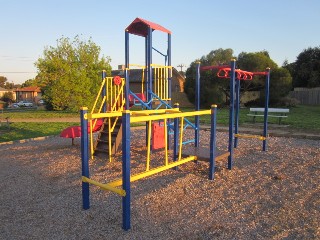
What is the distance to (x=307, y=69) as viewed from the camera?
1339 inches

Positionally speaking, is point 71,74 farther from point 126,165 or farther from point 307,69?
point 307,69

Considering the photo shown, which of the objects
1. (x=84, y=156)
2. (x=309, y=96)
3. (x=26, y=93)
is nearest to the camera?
(x=84, y=156)

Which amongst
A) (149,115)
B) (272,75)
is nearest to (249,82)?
(272,75)

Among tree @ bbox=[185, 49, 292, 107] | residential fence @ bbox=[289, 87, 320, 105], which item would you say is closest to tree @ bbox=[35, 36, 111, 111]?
tree @ bbox=[185, 49, 292, 107]

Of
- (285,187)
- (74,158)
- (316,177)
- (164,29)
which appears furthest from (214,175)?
(164,29)

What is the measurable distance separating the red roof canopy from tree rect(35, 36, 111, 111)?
35.6 feet

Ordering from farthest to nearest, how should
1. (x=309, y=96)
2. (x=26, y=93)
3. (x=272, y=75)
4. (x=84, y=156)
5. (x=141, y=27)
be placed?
1. (x=26, y=93)
2. (x=309, y=96)
3. (x=272, y=75)
4. (x=141, y=27)
5. (x=84, y=156)

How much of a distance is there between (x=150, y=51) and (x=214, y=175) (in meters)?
3.43

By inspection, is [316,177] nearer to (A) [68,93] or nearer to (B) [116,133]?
(B) [116,133]

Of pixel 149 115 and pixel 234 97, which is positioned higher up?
pixel 234 97

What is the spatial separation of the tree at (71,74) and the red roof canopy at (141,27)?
427 inches

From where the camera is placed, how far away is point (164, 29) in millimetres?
7398

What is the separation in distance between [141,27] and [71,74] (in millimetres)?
11764

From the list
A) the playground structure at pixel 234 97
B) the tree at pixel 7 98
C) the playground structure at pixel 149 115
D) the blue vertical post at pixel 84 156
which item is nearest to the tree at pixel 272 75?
the playground structure at pixel 234 97
